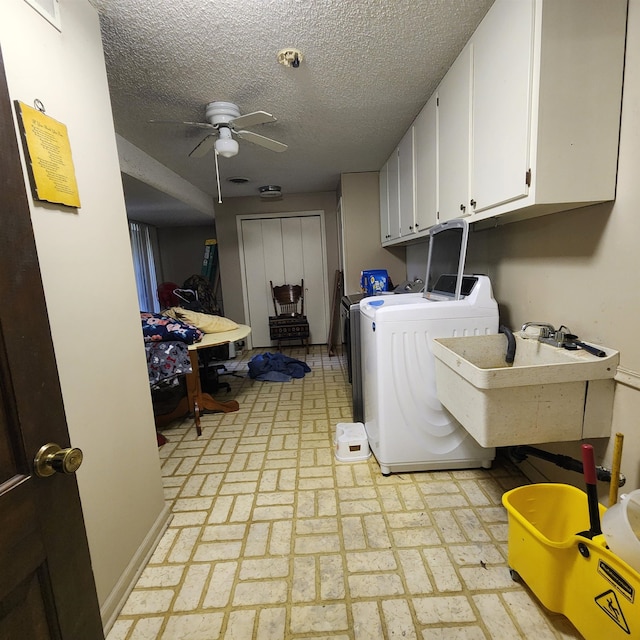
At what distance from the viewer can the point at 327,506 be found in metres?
1.78

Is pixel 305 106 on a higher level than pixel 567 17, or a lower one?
higher

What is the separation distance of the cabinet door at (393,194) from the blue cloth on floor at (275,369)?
1.76m

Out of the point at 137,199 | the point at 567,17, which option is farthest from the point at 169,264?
the point at 567,17

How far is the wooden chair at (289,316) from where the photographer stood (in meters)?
4.81

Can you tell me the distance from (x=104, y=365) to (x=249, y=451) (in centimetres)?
135

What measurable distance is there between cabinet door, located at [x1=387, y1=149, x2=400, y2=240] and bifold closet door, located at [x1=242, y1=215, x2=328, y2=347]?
170 centimetres

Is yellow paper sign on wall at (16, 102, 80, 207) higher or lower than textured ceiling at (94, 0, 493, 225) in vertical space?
lower

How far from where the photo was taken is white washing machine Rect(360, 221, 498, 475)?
6.06 ft

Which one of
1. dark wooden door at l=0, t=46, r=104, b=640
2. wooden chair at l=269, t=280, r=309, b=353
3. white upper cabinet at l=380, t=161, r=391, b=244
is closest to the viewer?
dark wooden door at l=0, t=46, r=104, b=640

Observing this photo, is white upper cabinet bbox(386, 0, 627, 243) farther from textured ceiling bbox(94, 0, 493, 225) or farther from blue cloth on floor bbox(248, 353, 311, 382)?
blue cloth on floor bbox(248, 353, 311, 382)

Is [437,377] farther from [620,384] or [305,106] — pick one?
[305,106]

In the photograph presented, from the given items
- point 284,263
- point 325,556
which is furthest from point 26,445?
point 284,263

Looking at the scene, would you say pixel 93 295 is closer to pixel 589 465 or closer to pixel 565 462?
pixel 589 465

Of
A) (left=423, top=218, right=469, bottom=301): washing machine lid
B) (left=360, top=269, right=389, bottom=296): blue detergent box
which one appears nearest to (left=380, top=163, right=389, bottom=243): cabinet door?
(left=360, top=269, right=389, bottom=296): blue detergent box
